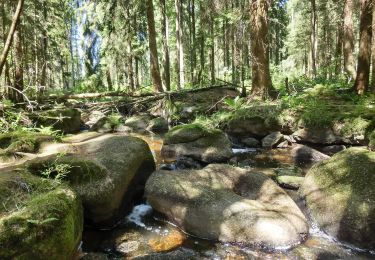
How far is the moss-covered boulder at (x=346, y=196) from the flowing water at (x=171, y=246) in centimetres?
19

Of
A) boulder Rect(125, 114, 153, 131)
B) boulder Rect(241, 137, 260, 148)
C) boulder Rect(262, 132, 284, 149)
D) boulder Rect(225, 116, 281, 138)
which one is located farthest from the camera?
A: boulder Rect(125, 114, 153, 131)

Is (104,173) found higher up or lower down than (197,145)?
higher up

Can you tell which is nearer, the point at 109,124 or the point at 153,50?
the point at 109,124

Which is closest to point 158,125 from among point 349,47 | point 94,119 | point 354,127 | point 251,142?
point 94,119

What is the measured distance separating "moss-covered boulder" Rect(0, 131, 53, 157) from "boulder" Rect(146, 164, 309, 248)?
2.32 metres

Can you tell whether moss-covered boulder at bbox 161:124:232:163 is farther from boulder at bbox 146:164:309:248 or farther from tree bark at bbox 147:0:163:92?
tree bark at bbox 147:0:163:92

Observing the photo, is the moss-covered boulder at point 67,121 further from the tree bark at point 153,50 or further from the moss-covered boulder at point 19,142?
the moss-covered boulder at point 19,142

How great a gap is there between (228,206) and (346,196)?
191 centimetres

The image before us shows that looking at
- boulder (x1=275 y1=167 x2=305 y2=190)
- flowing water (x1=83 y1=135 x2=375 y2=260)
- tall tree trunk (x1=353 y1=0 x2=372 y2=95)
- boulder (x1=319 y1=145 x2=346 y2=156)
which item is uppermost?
tall tree trunk (x1=353 y1=0 x2=372 y2=95)

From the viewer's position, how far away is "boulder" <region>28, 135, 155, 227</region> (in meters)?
5.50

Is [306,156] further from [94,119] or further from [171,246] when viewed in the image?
[94,119]

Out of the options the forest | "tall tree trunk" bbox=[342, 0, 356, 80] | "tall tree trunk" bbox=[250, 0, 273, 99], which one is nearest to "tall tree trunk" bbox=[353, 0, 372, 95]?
the forest

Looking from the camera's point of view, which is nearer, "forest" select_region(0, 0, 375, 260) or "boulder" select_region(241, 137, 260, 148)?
"forest" select_region(0, 0, 375, 260)

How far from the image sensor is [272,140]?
11633 millimetres
